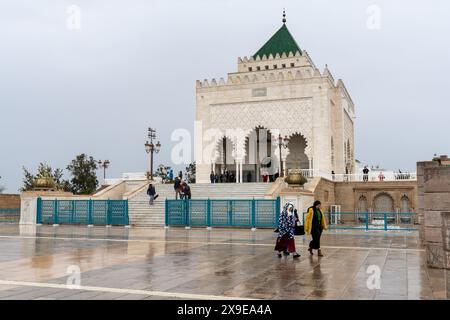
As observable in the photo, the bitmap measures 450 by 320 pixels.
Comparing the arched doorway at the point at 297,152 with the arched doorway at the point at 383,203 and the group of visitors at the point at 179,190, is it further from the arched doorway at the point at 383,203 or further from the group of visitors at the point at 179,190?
the group of visitors at the point at 179,190

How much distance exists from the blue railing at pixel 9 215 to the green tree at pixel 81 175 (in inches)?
581

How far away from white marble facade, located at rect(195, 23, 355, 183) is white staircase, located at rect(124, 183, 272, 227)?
670 centimetres

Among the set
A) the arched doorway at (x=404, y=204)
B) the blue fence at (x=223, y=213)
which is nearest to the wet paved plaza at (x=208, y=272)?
the blue fence at (x=223, y=213)

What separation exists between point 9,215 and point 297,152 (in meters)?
21.0

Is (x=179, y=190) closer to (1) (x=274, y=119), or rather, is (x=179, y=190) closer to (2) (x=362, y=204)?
(2) (x=362, y=204)

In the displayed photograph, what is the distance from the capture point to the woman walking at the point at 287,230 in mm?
9289

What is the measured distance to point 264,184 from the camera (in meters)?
23.7

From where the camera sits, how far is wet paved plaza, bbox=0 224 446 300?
5.78 m

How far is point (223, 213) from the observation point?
1797 cm

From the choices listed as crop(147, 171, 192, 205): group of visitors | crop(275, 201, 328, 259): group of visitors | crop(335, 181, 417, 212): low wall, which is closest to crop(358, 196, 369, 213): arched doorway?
crop(335, 181, 417, 212): low wall

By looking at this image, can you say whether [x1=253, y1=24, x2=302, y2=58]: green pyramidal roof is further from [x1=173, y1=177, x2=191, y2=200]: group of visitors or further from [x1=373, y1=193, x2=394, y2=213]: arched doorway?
[x1=173, y1=177, x2=191, y2=200]: group of visitors

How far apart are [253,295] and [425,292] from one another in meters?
2.29
